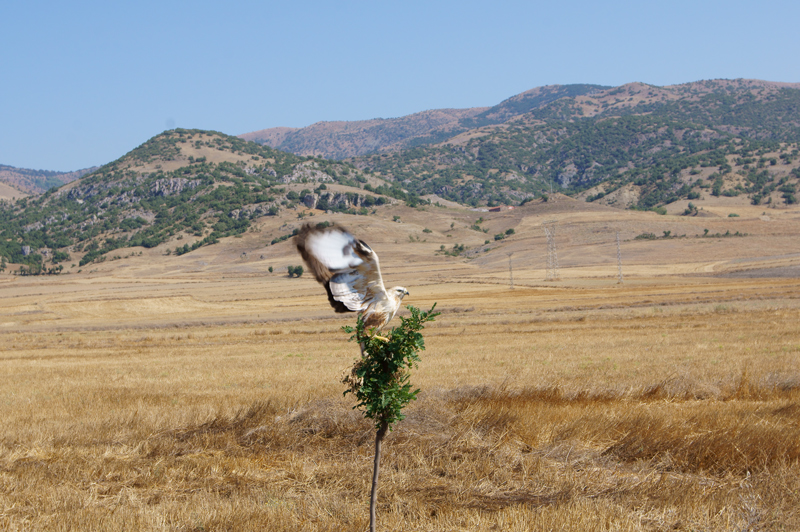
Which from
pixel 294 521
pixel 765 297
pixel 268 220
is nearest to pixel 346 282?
pixel 294 521

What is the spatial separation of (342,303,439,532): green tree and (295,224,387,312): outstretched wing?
47cm

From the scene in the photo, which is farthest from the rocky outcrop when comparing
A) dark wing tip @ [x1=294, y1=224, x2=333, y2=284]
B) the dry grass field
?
dark wing tip @ [x1=294, y1=224, x2=333, y2=284]

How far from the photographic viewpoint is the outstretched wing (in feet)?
15.9

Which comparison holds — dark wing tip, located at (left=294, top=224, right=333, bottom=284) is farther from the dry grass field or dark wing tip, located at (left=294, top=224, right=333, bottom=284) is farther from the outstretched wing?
the dry grass field

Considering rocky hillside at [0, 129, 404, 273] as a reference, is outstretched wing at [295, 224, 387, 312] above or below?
below

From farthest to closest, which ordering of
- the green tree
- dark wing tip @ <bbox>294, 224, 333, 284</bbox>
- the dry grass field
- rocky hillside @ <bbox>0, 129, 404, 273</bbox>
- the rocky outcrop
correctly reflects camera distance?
the rocky outcrop, rocky hillside @ <bbox>0, 129, 404, 273</bbox>, the dry grass field, dark wing tip @ <bbox>294, 224, 333, 284</bbox>, the green tree

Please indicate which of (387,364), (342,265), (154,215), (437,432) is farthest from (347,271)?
(154,215)

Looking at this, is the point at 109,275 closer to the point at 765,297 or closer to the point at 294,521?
the point at 765,297

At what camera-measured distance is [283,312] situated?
47.0m

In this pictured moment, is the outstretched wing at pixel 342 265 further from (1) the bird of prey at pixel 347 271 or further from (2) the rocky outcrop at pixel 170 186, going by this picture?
(2) the rocky outcrop at pixel 170 186

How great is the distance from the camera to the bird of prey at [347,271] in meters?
4.85

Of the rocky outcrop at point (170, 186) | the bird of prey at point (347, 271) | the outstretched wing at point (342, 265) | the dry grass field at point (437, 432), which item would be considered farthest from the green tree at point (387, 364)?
the rocky outcrop at point (170, 186)

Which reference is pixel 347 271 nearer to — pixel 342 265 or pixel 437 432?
pixel 342 265

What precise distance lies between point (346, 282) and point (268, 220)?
150764 millimetres
